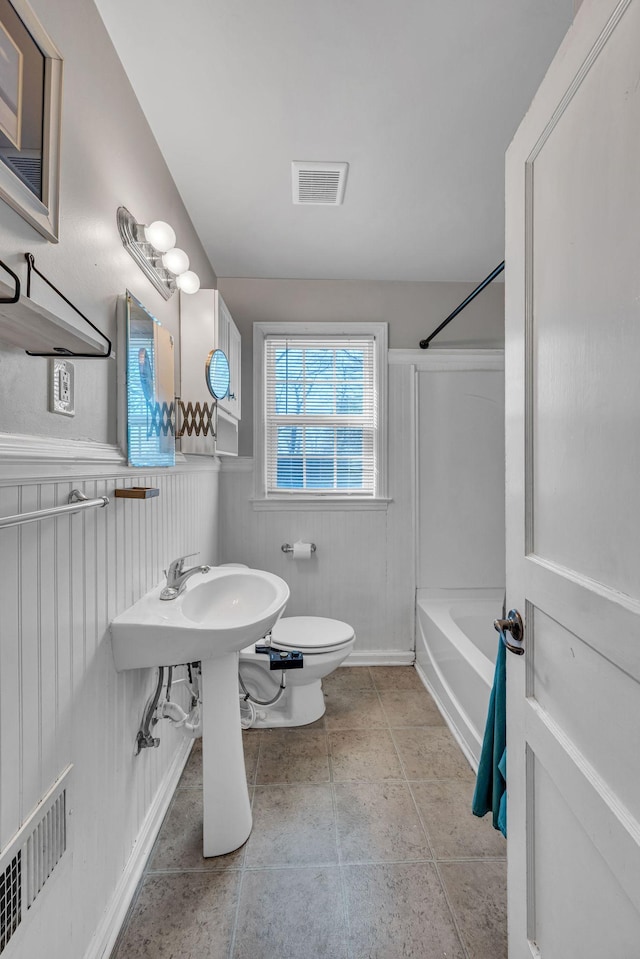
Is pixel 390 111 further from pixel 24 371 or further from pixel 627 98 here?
pixel 24 371

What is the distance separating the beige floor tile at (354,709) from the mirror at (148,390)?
1498 millimetres

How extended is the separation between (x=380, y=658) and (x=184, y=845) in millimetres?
1582

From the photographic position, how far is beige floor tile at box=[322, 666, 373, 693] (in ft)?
8.46

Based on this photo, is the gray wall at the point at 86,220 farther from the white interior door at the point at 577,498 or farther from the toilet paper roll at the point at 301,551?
the toilet paper roll at the point at 301,551

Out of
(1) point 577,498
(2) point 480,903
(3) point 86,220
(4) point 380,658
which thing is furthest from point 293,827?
(3) point 86,220

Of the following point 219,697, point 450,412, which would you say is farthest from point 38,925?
point 450,412

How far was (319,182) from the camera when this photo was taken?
74.0 inches

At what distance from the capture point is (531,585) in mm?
911

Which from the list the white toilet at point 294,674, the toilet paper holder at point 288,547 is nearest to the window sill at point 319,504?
the toilet paper holder at point 288,547

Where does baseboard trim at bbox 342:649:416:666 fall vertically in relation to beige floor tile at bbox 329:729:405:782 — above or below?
above

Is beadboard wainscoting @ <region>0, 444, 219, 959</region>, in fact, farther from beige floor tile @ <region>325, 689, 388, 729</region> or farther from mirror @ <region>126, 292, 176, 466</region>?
beige floor tile @ <region>325, 689, 388, 729</region>

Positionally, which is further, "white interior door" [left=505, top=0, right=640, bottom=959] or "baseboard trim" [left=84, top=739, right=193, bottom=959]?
"baseboard trim" [left=84, top=739, right=193, bottom=959]

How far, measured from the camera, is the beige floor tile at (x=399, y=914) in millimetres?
1180

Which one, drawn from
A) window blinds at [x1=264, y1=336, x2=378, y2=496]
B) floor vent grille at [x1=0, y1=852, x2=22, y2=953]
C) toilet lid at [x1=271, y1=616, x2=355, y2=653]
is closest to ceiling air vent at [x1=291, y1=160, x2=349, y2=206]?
window blinds at [x1=264, y1=336, x2=378, y2=496]
